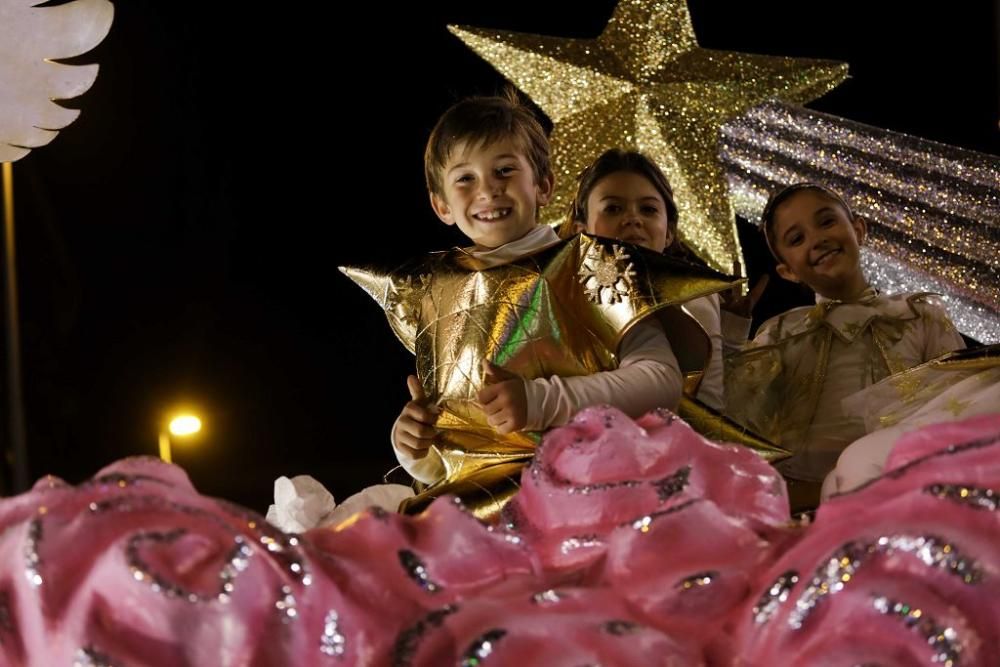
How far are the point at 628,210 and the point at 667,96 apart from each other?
0.77 feet

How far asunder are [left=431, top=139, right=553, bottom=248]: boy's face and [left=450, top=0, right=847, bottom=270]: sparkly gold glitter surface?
0.39m

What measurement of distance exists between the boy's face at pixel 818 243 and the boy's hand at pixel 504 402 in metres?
0.55

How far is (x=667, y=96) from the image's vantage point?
1.62 m

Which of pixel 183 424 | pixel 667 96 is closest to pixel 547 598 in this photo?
pixel 667 96

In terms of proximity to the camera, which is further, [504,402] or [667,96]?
[667,96]

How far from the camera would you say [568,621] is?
1.28 feet

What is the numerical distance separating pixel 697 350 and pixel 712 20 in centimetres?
145

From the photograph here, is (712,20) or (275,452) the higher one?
(712,20)

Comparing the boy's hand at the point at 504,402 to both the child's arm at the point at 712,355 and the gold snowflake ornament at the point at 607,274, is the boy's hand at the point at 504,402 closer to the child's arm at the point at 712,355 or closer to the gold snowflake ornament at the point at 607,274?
the gold snowflake ornament at the point at 607,274

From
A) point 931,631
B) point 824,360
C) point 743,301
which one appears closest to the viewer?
point 931,631

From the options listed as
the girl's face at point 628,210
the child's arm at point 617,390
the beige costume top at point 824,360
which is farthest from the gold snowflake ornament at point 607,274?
the girl's face at point 628,210

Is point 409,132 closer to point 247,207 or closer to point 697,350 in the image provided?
point 247,207

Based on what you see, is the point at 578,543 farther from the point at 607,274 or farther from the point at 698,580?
the point at 607,274

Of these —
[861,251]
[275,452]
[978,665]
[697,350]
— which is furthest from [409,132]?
[978,665]
